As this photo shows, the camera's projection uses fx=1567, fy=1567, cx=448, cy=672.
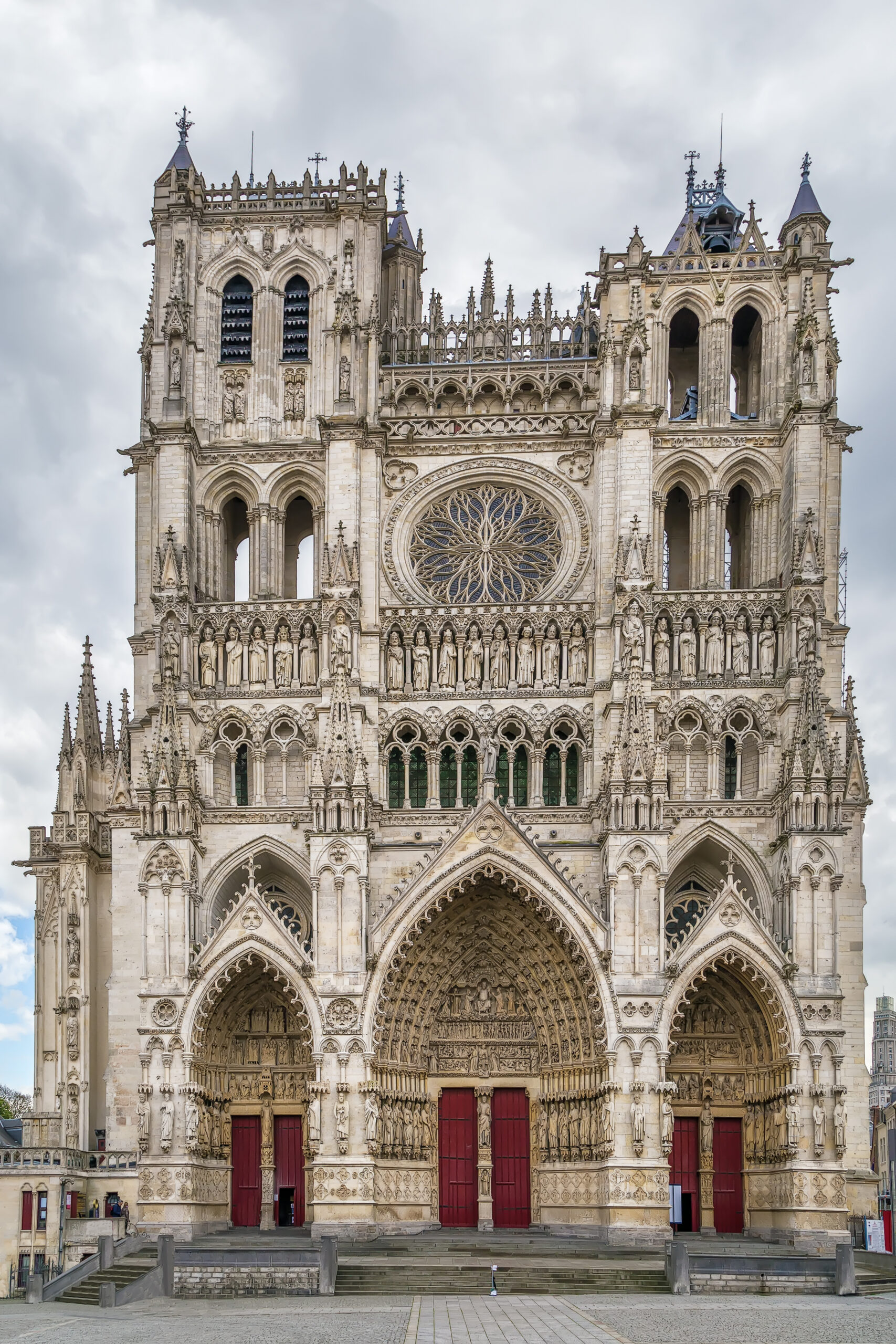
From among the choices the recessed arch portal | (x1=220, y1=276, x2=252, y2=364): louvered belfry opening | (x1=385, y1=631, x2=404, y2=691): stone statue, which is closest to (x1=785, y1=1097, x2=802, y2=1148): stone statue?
the recessed arch portal

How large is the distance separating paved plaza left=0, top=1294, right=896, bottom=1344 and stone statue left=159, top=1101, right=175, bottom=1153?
18.7 ft

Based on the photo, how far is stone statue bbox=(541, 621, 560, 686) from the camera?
124 ft

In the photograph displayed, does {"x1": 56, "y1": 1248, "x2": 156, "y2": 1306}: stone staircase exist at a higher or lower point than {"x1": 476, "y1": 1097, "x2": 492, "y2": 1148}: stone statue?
lower

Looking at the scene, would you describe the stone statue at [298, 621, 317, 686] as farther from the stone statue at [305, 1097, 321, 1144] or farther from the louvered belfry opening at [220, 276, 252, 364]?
the stone statue at [305, 1097, 321, 1144]

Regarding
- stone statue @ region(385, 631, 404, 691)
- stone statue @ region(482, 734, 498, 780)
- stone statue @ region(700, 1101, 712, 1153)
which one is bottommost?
stone statue @ region(700, 1101, 712, 1153)

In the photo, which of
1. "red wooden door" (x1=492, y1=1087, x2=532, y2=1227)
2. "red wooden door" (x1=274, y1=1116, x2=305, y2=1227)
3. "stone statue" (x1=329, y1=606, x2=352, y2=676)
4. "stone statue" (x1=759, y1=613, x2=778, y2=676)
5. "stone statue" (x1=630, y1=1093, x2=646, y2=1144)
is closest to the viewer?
"stone statue" (x1=630, y1=1093, x2=646, y2=1144)

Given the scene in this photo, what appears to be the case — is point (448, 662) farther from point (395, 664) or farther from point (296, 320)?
point (296, 320)

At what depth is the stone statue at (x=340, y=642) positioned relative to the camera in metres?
36.7

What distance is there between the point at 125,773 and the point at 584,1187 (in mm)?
14716

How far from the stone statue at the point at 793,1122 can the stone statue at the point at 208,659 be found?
1660 centimetres

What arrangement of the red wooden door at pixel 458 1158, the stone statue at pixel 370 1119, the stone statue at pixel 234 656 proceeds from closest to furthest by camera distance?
the stone statue at pixel 370 1119
the red wooden door at pixel 458 1158
the stone statue at pixel 234 656

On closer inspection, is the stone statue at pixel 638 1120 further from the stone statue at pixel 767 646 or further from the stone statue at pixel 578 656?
the stone statue at pixel 767 646

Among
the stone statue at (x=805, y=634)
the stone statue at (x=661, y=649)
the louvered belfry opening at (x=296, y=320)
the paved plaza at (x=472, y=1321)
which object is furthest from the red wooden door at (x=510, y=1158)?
the louvered belfry opening at (x=296, y=320)

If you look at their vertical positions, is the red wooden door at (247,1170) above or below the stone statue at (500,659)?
below
